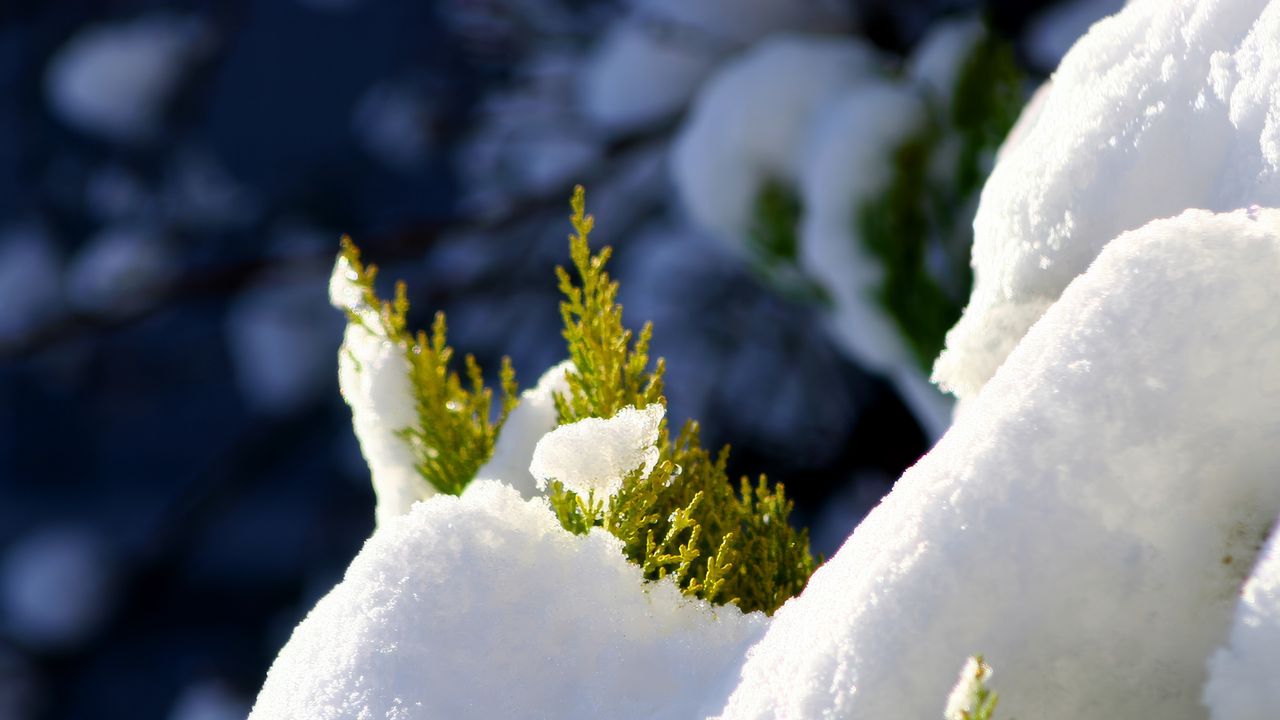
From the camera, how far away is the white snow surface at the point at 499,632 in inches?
15.4

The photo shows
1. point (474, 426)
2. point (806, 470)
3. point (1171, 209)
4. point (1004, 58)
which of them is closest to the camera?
point (1171, 209)

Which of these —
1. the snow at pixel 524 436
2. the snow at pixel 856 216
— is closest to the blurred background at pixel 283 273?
the snow at pixel 856 216

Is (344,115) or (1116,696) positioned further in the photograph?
(344,115)

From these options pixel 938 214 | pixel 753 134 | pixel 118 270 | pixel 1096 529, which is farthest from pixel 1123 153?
pixel 118 270

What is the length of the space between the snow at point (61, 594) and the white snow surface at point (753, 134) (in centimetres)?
169

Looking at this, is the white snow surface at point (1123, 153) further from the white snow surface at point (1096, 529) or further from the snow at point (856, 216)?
the snow at point (856, 216)

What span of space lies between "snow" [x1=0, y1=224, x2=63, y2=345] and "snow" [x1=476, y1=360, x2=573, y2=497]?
1.96m

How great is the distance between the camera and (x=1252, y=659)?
0.28 meters

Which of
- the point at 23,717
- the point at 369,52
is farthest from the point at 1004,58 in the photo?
the point at 23,717

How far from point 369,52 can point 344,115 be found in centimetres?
13

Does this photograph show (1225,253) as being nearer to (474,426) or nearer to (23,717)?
(474,426)

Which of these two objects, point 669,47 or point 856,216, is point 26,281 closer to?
point 669,47

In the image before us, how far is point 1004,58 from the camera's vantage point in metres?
1.07

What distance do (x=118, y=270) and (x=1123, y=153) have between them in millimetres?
2083
